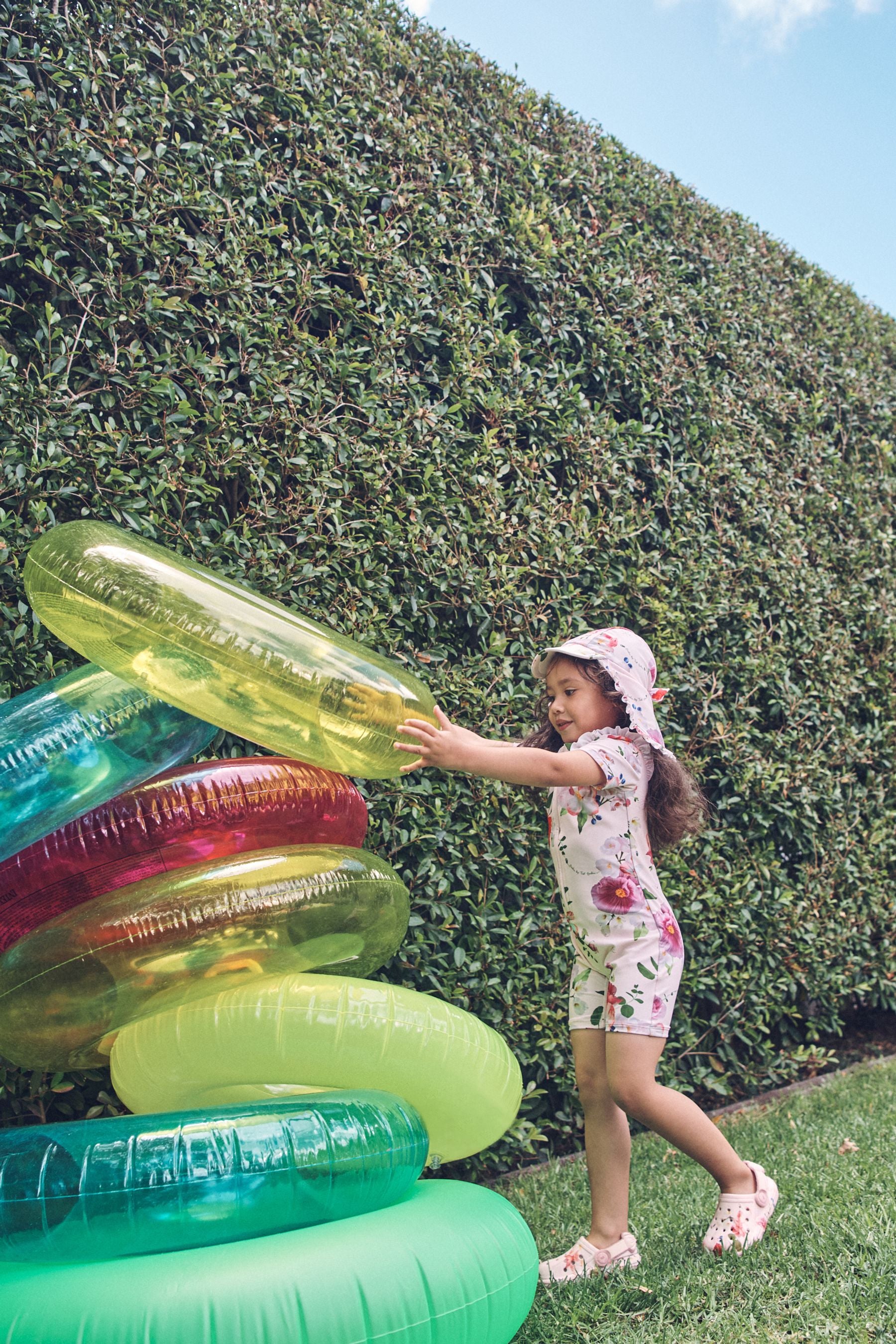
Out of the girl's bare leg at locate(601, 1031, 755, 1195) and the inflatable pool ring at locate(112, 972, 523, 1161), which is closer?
the inflatable pool ring at locate(112, 972, 523, 1161)

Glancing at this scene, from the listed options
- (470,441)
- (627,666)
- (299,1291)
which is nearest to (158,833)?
(299,1291)

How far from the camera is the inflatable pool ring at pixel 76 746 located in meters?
1.74

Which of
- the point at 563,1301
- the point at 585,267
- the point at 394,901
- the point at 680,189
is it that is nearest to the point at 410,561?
the point at 394,901

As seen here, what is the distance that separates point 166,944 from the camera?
1759mm

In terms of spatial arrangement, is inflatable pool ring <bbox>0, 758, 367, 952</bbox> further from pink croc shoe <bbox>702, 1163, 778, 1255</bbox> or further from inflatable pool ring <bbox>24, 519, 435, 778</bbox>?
pink croc shoe <bbox>702, 1163, 778, 1255</bbox>

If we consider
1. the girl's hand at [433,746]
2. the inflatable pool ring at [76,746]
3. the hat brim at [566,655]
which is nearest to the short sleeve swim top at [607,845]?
the hat brim at [566,655]

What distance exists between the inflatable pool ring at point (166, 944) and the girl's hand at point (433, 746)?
0.26 metres

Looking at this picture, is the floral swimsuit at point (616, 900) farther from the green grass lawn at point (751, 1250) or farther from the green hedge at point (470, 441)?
the green hedge at point (470, 441)

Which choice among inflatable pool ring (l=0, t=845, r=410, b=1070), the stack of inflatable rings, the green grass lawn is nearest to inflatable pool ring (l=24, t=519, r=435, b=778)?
the stack of inflatable rings

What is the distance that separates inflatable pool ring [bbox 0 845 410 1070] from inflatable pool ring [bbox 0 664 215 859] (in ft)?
0.65

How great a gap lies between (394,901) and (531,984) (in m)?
1.43

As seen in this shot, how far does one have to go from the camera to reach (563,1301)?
6.94ft

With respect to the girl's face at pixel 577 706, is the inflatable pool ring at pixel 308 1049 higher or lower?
lower

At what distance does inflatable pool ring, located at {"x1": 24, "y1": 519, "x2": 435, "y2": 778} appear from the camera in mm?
1771
